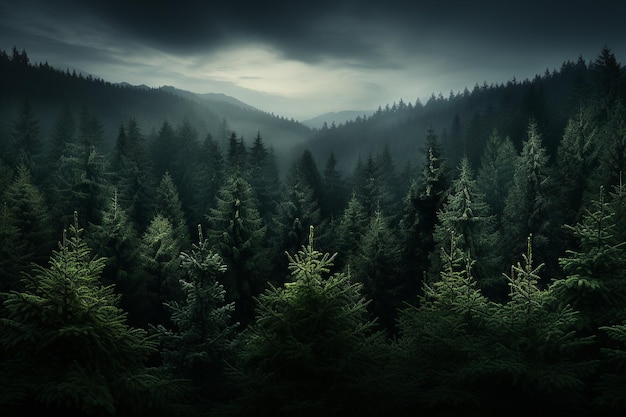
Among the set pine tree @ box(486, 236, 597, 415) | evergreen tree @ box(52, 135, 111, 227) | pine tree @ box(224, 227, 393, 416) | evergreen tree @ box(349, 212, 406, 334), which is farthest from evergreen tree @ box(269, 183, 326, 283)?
pine tree @ box(224, 227, 393, 416)

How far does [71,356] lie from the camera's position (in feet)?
29.1

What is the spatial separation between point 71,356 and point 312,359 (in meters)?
5.06

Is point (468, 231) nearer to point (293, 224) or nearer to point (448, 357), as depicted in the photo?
point (293, 224)

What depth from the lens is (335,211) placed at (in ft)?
Result: 179

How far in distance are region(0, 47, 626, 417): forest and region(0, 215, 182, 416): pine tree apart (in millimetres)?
45

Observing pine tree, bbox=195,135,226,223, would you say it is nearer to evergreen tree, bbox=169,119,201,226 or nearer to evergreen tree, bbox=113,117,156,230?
evergreen tree, bbox=169,119,201,226

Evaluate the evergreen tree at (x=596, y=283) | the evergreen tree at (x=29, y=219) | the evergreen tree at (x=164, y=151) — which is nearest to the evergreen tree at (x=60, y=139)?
the evergreen tree at (x=164, y=151)

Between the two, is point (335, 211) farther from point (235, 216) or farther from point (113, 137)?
point (113, 137)

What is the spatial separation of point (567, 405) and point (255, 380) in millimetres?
7205

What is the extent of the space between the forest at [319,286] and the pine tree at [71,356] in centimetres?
4

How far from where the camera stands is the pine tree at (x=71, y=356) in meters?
7.90

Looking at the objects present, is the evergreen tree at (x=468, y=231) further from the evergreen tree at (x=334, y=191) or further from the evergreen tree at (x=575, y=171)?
the evergreen tree at (x=334, y=191)

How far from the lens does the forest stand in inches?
356

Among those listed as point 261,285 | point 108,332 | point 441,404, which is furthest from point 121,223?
point 441,404
